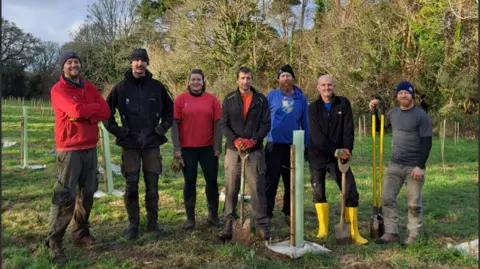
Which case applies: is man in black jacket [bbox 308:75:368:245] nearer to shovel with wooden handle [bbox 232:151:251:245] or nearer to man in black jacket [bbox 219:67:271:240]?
man in black jacket [bbox 219:67:271:240]

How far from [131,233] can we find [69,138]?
1.42 metres

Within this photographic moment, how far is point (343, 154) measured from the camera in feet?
15.2

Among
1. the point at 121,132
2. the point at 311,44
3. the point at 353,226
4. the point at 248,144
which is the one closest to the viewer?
the point at 248,144

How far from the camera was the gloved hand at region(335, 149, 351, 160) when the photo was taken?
4.63 metres

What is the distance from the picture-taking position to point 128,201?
16.2 feet

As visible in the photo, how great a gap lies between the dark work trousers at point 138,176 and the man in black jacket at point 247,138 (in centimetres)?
93

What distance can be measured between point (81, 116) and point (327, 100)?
2.85 m

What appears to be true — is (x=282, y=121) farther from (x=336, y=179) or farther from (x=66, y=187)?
(x=66, y=187)

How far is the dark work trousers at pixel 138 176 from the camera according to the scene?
15.9ft

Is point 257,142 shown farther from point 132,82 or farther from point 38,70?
point 38,70

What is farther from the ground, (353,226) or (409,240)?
(353,226)

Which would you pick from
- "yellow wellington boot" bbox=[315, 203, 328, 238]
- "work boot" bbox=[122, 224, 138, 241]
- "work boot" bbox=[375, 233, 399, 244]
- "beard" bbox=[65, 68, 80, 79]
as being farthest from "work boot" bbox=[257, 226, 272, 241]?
"beard" bbox=[65, 68, 80, 79]

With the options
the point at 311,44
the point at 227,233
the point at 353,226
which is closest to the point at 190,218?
the point at 227,233

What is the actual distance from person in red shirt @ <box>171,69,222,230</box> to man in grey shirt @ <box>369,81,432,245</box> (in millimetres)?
2198
